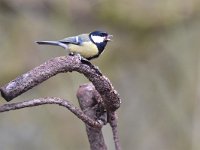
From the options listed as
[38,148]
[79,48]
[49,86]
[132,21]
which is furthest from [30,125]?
[79,48]

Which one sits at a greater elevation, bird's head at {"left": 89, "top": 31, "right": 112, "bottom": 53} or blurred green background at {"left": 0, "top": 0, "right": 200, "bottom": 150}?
blurred green background at {"left": 0, "top": 0, "right": 200, "bottom": 150}

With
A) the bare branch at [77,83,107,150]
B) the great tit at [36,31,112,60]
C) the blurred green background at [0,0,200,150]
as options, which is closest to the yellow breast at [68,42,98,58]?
the great tit at [36,31,112,60]

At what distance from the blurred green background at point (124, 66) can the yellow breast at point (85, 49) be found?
0.84 m

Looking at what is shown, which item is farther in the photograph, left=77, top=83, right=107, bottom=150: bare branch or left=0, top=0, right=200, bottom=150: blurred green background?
left=0, top=0, right=200, bottom=150: blurred green background

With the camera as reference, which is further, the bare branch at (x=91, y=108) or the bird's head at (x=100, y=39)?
the bird's head at (x=100, y=39)

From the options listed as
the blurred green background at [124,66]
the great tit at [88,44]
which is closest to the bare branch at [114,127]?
the great tit at [88,44]

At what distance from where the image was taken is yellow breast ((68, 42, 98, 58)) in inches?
41.5

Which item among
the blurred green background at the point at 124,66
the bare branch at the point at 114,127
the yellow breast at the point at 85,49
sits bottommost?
the bare branch at the point at 114,127

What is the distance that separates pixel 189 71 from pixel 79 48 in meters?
1.19

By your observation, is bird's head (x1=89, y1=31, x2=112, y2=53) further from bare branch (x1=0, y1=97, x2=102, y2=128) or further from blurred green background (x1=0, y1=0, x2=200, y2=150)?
blurred green background (x1=0, y1=0, x2=200, y2=150)

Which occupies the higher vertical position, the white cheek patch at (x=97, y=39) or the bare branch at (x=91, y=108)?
the white cheek patch at (x=97, y=39)

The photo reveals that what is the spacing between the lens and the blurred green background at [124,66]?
1951 mm

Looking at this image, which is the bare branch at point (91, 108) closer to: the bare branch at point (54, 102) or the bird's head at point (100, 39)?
A: the bare branch at point (54, 102)

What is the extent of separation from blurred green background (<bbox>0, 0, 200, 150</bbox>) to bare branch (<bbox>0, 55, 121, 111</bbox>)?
1.35 meters
